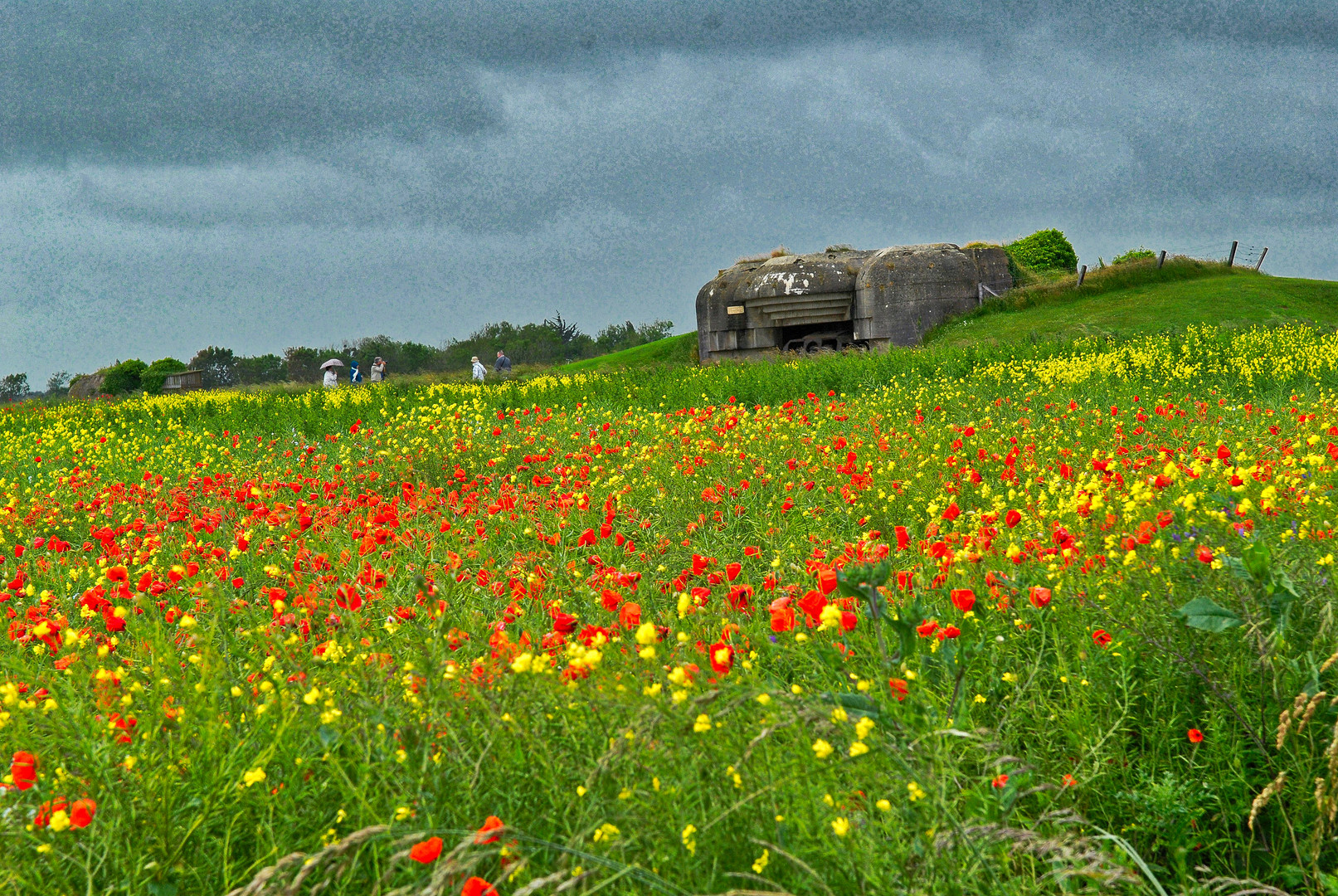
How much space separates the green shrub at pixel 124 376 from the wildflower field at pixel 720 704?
146 feet

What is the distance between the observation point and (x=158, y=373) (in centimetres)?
4391

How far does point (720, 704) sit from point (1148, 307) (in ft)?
84.0

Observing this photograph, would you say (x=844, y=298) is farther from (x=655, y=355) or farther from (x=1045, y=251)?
(x=1045, y=251)

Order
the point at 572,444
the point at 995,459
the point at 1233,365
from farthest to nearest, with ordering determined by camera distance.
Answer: the point at 1233,365 < the point at 572,444 < the point at 995,459

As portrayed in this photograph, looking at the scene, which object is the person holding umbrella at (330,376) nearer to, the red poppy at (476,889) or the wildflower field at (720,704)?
the wildflower field at (720,704)

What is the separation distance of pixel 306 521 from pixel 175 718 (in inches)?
68.5

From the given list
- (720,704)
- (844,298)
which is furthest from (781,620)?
(844,298)

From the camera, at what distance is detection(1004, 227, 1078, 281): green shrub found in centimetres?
3900

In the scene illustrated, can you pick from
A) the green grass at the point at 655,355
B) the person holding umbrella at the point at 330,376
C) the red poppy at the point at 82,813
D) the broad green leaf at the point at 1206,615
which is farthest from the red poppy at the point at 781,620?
the green grass at the point at 655,355

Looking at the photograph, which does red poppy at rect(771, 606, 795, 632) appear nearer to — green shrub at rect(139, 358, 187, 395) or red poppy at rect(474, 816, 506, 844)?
red poppy at rect(474, 816, 506, 844)

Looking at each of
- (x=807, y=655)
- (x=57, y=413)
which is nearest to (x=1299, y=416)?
(x=807, y=655)

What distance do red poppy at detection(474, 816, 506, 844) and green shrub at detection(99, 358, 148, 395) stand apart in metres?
48.5

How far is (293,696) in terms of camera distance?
7.30ft

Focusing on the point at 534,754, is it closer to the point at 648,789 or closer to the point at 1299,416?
the point at 648,789
